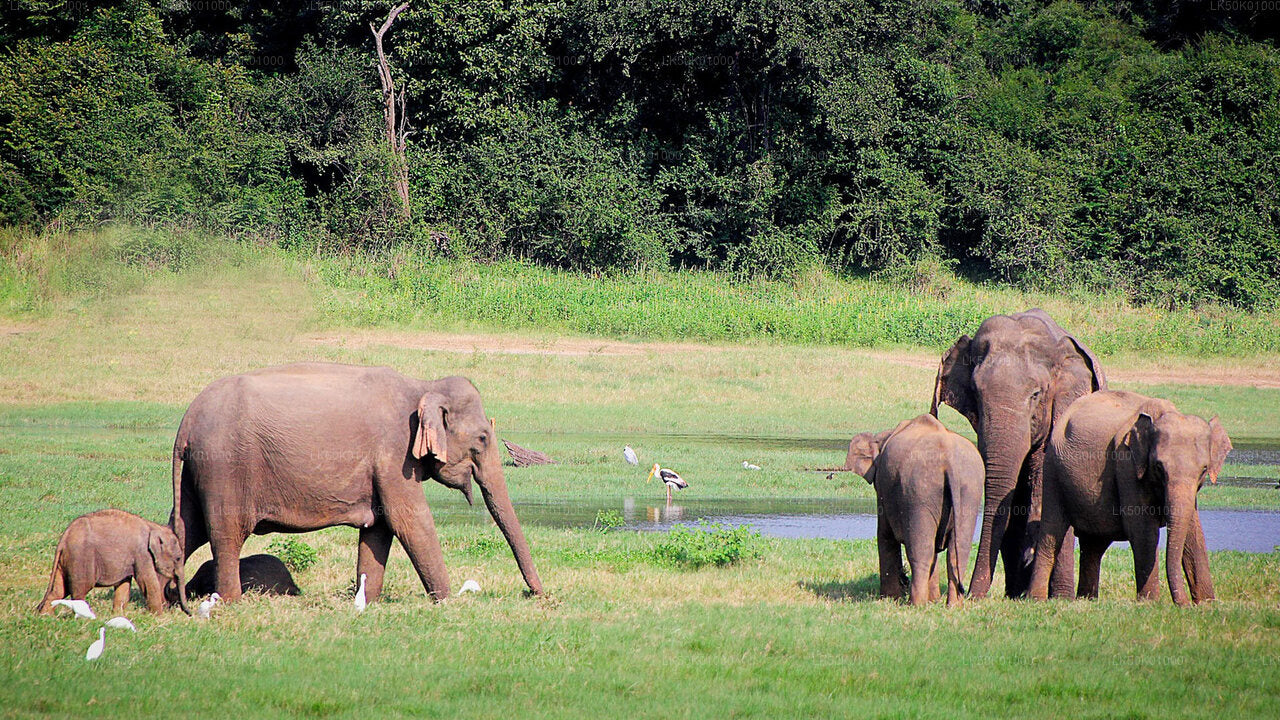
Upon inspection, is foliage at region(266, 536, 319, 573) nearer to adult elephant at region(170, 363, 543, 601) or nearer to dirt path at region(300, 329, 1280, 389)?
adult elephant at region(170, 363, 543, 601)

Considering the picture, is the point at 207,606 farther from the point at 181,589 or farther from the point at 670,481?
the point at 670,481

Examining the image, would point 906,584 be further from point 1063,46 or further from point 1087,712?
point 1063,46

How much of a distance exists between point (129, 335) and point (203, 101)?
1561 cm

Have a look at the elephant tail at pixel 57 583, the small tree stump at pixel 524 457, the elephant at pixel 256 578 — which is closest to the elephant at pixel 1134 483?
the elephant at pixel 256 578

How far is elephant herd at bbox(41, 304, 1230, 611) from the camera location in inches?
447

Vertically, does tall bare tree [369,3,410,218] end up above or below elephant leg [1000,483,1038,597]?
above

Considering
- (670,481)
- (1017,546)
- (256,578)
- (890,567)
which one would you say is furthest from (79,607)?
(670,481)

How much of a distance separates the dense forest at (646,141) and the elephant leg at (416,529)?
96.7 feet

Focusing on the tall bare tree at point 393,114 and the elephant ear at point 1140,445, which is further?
the tall bare tree at point 393,114

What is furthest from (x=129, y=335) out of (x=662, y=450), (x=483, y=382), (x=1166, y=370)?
(x=1166, y=370)

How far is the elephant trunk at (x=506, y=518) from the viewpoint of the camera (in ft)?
39.4

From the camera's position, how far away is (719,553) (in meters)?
14.6

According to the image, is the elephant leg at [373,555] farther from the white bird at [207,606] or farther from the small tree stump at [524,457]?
the small tree stump at [524,457]

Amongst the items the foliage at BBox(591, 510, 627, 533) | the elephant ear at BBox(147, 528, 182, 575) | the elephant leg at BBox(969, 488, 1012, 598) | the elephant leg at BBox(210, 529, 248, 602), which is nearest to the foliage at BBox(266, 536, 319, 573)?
the elephant leg at BBox(210, 529, 248, 602)
